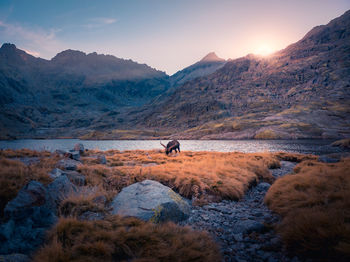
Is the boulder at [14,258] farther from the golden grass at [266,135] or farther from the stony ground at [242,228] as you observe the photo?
the golden grass at [266,135]

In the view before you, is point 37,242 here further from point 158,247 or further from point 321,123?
point 321,123

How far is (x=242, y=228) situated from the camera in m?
6.34

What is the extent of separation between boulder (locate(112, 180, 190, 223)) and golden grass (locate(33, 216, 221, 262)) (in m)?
1.00

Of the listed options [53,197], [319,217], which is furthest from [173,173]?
[319,217]

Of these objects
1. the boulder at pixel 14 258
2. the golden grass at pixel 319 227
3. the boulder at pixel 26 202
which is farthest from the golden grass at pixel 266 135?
the boulder at pixel 14 258

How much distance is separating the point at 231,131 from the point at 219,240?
125 meters

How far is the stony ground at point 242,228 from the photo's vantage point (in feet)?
16.2

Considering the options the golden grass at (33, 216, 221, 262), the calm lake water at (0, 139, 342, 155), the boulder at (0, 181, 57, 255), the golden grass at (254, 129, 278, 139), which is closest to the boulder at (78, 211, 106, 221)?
the golden grass at (33, 216, 221, 262)

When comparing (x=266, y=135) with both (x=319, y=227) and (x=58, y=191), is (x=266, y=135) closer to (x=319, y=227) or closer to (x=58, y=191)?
(x=319, y=227)

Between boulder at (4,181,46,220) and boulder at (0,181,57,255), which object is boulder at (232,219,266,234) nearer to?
boulder at (0,181,57,255)

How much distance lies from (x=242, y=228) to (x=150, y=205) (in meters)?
3.31

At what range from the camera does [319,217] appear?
193 inches

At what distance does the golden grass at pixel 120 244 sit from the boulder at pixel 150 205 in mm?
1000

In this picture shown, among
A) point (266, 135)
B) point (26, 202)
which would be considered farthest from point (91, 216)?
point (266, 135)
